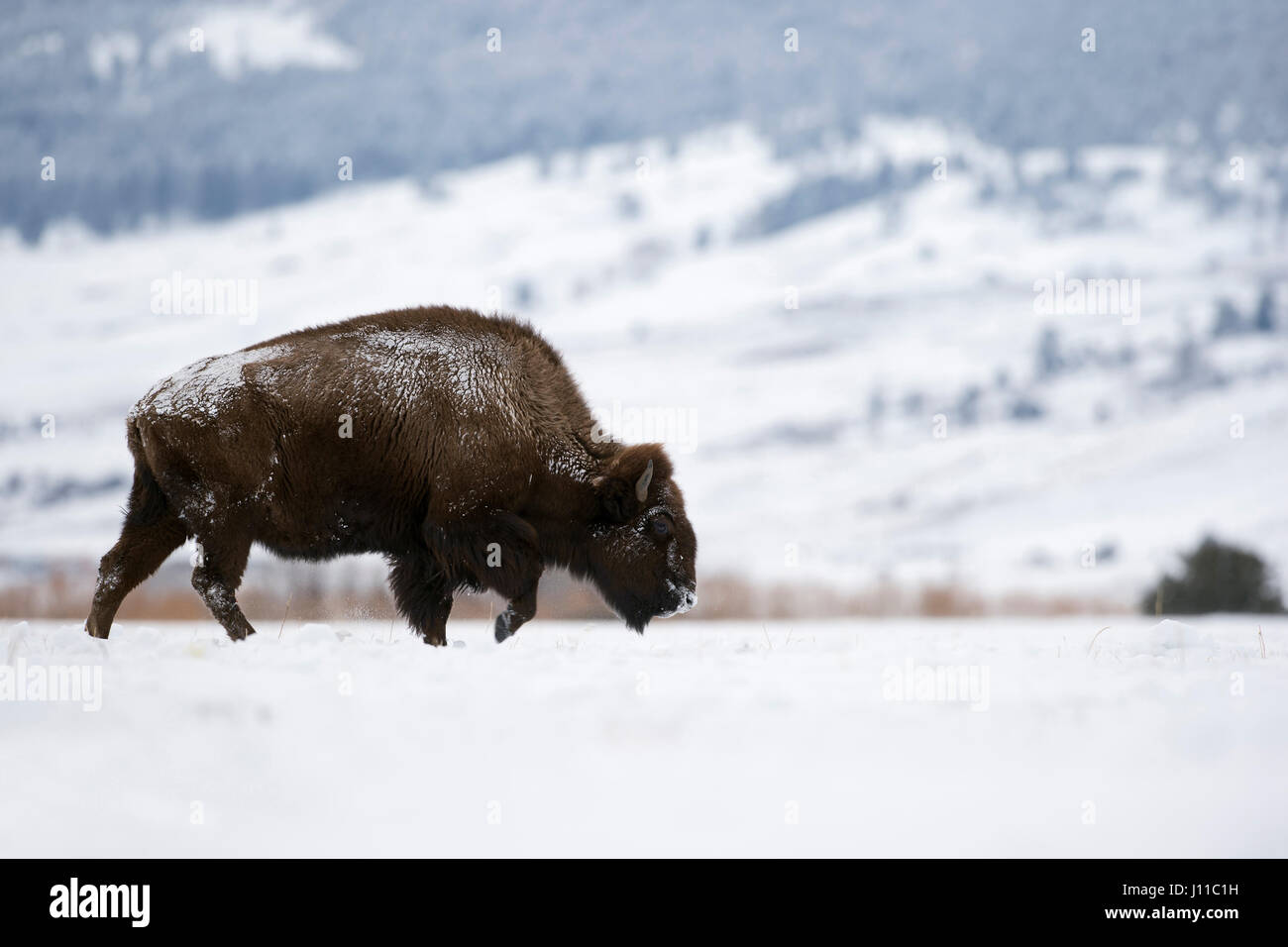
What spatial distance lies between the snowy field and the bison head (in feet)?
8.32

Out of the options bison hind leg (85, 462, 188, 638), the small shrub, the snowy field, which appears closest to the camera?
the snowy field

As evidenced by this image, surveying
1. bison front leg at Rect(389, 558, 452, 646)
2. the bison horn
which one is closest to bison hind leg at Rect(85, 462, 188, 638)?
bison front leg at Rect(389, 558, 452, 646)

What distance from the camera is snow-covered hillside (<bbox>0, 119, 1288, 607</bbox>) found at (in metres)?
72.5

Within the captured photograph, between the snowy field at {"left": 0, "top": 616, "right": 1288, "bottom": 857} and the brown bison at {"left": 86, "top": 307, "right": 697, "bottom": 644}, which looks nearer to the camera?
the snowy field at {"left": 0, "top": 616, "right": 1288, "bottom": 857}

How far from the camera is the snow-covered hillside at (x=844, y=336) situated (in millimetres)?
72500

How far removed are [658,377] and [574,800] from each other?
98.8 m

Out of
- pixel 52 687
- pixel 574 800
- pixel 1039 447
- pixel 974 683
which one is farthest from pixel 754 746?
pixel 1039 447

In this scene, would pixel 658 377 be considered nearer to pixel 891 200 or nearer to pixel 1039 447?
pixel 1039 447

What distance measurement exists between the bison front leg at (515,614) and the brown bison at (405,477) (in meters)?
0.01

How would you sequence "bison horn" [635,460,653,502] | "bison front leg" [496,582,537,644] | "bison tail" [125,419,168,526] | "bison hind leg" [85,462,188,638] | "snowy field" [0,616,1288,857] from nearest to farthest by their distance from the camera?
"snowy field" [0,616,1288,857], "bison hind leg" [85,462,188,638], "bison tail" [125,419,168,526], "bison front leg" [496,582,537,644], "bison horn" [635,460,653,502]

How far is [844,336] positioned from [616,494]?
109042 millimetres

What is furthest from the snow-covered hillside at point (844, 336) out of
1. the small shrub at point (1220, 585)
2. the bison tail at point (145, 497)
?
the bison tail at point (145, 497)

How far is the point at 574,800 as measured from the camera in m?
5.08

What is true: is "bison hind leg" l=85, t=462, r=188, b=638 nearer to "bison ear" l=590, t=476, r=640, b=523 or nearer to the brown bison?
the brown bison
